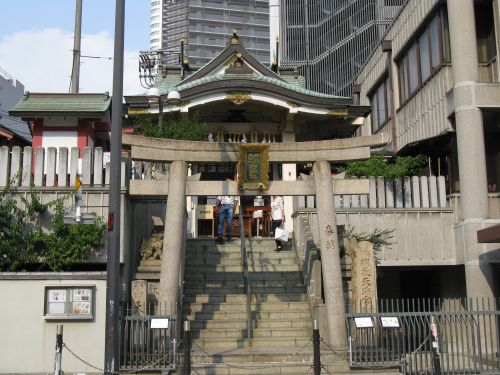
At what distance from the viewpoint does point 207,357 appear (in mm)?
13273

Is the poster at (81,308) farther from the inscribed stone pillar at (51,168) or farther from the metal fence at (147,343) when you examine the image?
the inscribed stone pillar at (51,168)

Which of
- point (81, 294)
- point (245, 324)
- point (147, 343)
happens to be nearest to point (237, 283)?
point (245, 324)

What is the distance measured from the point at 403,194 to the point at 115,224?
36.9 feet

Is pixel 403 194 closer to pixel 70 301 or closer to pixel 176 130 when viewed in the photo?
pixel 176 130

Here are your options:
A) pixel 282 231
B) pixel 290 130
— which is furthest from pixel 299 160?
pixel 290 130

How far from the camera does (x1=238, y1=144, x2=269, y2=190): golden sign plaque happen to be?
14430mm

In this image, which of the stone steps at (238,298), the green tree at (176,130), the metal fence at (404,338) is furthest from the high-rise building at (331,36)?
the metal fence at (404,338)

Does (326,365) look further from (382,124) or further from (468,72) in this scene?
(382,124)

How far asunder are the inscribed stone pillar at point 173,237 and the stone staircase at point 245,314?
146 cm

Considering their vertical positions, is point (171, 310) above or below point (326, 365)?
above

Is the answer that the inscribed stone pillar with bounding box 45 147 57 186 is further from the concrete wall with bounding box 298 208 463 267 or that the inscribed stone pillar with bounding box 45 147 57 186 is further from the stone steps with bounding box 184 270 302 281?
the concrete wall with bounding box 298 208 463 267

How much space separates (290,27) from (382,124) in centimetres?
5191

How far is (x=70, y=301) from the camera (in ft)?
42.7

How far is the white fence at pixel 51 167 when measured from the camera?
1636cm
